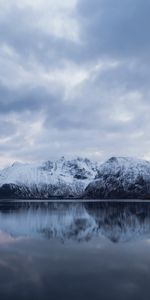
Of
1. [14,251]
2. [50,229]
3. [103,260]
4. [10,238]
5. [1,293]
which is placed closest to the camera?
[1,293]

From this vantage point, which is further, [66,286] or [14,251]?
[14,251]

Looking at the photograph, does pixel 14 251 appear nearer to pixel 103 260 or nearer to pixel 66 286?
pixel 103 260

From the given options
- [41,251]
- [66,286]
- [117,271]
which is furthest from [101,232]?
[66,286]

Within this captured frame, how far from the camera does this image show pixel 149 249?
32906 millimetres

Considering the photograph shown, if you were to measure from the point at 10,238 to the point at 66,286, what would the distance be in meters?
21.0

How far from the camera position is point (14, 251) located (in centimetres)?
3241

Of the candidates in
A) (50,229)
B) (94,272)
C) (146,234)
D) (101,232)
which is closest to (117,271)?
(94,272)

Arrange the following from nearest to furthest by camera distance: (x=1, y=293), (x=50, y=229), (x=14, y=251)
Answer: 1. (x=1, y=293)
2. (x=14, y=251)
3. (x=50, y=229)

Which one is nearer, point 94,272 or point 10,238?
point 94,272

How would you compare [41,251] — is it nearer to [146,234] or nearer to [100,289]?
[100,289]

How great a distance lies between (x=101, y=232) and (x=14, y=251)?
16.8 metres

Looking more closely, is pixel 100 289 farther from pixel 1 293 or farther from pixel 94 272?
pixel 1 293

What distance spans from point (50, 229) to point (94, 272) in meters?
26.6

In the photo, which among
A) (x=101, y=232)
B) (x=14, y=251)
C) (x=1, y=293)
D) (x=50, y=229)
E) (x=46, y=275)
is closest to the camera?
(x=1, y=293)
